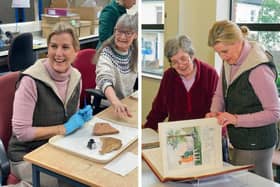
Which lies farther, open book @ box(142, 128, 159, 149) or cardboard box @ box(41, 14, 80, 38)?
open book @ box(142, 128, 159, 149)

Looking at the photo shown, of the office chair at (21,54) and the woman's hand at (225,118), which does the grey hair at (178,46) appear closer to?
the woman's hand at (225,118)

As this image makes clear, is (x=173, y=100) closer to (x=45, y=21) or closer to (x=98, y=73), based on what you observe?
Result: (x=98, y=73)

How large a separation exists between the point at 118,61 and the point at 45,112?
19 cm

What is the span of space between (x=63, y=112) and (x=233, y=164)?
0.44 m

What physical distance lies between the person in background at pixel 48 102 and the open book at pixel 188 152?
0.66ft

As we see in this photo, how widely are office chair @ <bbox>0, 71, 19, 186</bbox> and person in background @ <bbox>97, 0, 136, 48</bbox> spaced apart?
206 mm

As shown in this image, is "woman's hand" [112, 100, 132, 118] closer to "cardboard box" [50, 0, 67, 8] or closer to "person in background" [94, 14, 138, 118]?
"person in background" [94, 14, 138, 118]

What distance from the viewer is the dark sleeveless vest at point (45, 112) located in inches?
25.6

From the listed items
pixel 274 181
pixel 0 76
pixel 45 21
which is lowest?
pixel 274 181

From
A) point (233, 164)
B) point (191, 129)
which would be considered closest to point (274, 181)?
point (233, 164)

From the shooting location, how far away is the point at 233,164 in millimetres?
804

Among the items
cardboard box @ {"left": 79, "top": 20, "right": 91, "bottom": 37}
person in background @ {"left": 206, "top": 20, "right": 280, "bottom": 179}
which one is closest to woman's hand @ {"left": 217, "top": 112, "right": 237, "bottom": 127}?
person in background @ {"left": 206, "top": 20, "right": 280, "bottom": 179}

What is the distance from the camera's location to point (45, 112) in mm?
666

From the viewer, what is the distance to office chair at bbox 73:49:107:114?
0.67 metres
